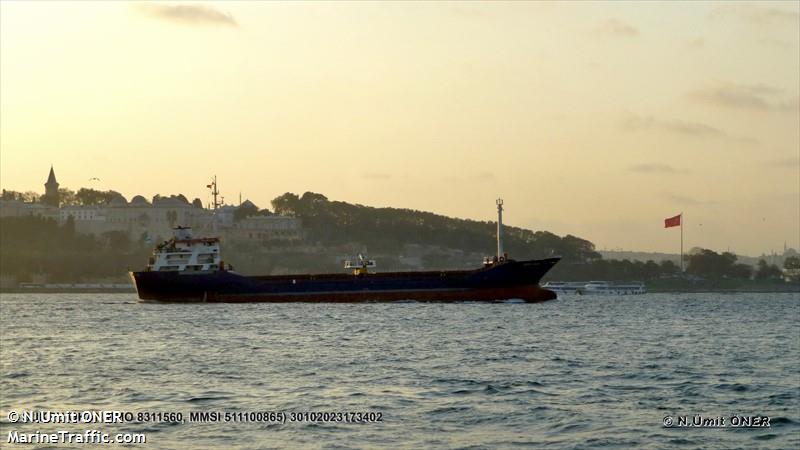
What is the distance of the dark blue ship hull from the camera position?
93.4m

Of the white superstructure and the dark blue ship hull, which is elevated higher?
the white superstructure

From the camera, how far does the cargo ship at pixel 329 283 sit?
307ft

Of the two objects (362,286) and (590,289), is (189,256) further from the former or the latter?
(590,289)

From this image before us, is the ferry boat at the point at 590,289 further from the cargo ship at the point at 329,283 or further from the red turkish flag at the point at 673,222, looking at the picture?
the cargo ship at the point at 329,283

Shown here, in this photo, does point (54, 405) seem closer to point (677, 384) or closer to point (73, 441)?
point (73, 441)

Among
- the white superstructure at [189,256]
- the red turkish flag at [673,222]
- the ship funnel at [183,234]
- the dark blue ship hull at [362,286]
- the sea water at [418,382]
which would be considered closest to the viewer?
the sea water at [418,382]

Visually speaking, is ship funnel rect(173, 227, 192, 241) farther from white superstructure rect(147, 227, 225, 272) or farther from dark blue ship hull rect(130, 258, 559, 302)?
dark blue ship hull rect(130, 258, 559, 302)

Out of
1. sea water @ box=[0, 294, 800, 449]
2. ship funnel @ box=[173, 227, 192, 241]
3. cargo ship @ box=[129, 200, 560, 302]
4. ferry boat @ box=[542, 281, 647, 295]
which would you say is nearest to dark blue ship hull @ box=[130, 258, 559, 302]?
cargo ship @ box=[129, 200, 560, 302]

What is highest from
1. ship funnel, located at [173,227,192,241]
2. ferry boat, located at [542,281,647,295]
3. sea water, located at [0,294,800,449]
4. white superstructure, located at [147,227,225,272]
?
ship funnel, located at [173,227,192,241]

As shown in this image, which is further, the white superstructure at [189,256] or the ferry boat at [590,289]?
the ferry boat at [590,289]

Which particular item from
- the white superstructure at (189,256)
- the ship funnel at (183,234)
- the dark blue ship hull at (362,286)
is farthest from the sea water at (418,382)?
the ship funnel at (183,234)

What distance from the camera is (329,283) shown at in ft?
317

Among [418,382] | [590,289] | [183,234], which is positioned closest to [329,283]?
[183,234]

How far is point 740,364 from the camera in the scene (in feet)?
134
